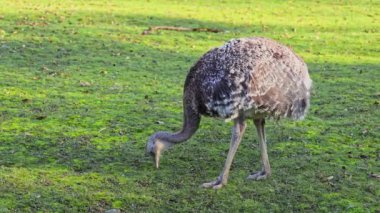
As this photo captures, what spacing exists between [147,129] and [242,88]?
2086 mm

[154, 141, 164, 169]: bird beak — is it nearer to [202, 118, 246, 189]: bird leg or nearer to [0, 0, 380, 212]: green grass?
[0, 0, 380, 212]: green grass

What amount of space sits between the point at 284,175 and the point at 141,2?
1389 centimetres

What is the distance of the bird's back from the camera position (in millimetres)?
5734

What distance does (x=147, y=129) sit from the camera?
7.55 meters

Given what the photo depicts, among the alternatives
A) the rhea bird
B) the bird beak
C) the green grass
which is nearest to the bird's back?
the rhea bird

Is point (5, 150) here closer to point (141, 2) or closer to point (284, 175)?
point (284, 175)

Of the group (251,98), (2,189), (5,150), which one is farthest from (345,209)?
(5,150)

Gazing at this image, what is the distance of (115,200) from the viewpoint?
5.54m

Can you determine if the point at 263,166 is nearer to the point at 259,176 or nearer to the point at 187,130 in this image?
the point at 259,176

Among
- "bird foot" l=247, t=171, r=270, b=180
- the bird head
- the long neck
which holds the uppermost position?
the long neck

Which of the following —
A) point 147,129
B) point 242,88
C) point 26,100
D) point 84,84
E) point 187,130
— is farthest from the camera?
point 84,84

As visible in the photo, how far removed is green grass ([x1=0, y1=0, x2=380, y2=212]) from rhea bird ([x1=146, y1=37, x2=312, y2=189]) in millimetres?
434

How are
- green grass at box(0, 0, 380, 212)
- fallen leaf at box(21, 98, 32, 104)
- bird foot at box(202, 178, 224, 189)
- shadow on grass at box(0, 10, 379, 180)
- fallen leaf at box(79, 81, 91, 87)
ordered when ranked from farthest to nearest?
fallen leaf at box(79, 81, 91, 87)
fallen leaf at box(21, 98, 32, 104)
shadow on grass at box(0, 10, 379, 180)
bird foot at box(202, 178, 224, 189)
green grass at box(0, 0, 380, 212)

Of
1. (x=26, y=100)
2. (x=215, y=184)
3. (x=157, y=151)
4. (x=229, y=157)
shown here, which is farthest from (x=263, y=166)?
(x=26, y=100)
